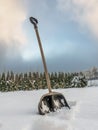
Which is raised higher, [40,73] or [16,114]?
[40,73]

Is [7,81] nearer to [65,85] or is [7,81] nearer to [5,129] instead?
[65,85]

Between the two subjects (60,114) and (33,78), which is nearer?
(60,114)

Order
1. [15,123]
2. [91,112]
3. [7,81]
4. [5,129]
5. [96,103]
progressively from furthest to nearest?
[7,81] < [96,103] < [91,112] < [15,123] < [5,129]

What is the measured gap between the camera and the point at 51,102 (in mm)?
8891

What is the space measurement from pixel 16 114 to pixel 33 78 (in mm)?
14833

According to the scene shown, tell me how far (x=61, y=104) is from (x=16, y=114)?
152 cm

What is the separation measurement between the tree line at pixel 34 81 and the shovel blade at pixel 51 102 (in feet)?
39.9

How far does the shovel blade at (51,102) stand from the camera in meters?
8.59

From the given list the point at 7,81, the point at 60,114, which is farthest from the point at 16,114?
the point at 7,81

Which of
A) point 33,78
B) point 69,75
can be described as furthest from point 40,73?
point 69,75

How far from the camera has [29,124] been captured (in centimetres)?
669

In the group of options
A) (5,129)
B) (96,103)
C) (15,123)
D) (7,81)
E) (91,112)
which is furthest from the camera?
(7,81)

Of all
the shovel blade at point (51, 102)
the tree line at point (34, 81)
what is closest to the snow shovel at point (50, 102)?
the shovel blade at point (51, 102)

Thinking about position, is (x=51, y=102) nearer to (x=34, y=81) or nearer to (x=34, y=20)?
(x=34, y=20)
